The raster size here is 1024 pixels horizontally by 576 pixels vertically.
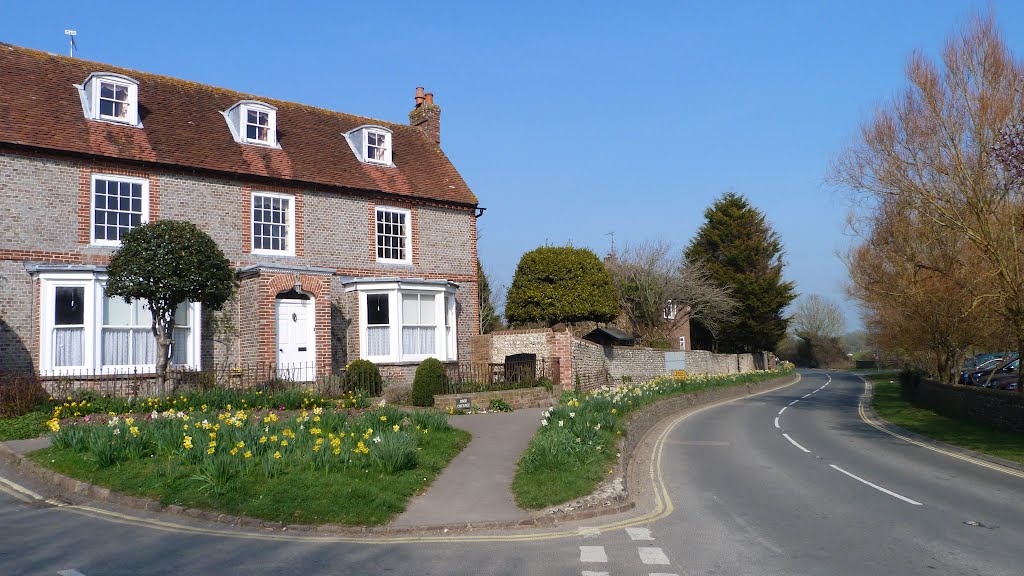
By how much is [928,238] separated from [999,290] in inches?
290

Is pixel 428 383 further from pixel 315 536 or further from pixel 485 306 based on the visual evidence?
pixel 485 306

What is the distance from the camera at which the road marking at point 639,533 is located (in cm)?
840

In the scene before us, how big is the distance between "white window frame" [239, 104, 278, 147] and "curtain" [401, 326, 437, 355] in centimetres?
781

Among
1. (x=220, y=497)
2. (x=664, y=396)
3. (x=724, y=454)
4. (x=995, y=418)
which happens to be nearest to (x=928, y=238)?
(x=995, y=418)

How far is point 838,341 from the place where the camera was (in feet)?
310

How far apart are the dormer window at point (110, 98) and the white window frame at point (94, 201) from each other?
2080 mm

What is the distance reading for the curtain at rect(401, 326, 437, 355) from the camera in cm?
2464

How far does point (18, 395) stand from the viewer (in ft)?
50.9

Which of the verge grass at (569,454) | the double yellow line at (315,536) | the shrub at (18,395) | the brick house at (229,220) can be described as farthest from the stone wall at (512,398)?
the double yellow line at (315,536)

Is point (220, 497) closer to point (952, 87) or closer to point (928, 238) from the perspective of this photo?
point (952, 87)

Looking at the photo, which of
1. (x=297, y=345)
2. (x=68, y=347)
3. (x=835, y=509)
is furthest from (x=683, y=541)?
(x=68, y=347)

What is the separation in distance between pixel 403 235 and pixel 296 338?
19.7ft

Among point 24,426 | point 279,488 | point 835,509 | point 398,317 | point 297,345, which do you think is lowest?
point 835,509

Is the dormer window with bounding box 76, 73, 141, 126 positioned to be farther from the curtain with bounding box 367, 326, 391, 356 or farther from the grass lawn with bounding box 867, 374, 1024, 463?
the grass lawn with bounding box 867, 374, 1024, 463
